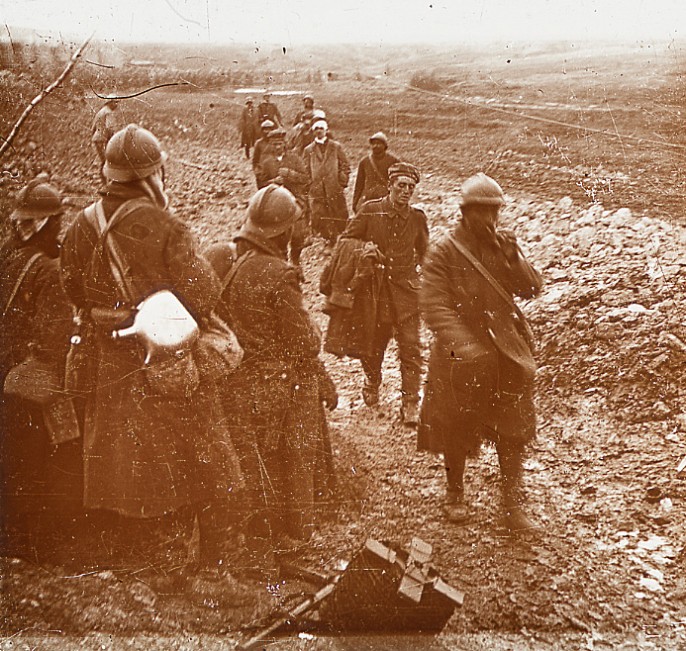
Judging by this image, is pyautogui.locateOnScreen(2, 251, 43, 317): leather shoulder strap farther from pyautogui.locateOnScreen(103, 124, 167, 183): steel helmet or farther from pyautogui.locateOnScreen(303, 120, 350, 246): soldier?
pyautogui.locateOnScreen(303, 120, 350, 246): soldier

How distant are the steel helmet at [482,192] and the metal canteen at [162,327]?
1.68 meters

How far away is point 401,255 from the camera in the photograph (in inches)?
156

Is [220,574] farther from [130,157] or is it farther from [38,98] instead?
[38,98]

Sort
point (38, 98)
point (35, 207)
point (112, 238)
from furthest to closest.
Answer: point (38, 98), point (35, 207), point (112, 238)

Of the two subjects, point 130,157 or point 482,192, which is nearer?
point 130,157

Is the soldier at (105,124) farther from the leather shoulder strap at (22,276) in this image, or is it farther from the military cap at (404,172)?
the military cap at (404,172)

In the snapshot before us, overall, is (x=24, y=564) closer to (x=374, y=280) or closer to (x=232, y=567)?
(x=232, y=567)

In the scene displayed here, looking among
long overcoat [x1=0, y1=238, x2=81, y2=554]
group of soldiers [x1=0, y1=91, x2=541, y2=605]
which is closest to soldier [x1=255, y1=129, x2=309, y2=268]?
group of soldiers [x1=0, y1=91, x2=541, y2=605]

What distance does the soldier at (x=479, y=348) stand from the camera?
3.89 meters

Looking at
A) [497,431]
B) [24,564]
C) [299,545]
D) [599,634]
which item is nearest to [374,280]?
[497,431]

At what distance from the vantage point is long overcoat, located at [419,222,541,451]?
3893 mm

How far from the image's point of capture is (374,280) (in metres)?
3.99

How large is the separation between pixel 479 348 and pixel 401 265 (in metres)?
0.64

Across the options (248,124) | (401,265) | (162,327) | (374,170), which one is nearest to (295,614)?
(162,327)
